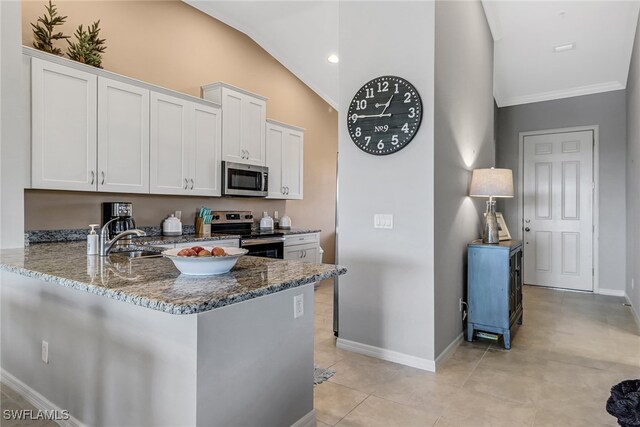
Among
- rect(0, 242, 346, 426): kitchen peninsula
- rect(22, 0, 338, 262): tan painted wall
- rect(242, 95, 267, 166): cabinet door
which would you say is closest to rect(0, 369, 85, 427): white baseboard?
rect(0, 242, 346, 426): kitchen peninsula

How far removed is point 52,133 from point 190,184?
→ 1318 millimetres

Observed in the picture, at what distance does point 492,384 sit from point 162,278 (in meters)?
2.23

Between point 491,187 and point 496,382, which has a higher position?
point 491,187

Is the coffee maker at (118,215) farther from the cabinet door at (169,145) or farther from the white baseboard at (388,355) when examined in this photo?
the white baseboard at (388,355)

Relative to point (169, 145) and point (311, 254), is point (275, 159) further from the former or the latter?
point (169, 145)

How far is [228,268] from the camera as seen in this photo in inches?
66.3

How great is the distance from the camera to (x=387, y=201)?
2930 millimetres

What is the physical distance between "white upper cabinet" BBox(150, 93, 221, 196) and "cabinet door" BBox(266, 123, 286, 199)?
89 cm

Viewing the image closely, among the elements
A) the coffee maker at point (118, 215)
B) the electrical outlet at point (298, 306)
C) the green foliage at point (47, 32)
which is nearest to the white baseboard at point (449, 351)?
the electrical outlet at point (298, 306)

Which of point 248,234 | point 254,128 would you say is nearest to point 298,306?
point 248,234

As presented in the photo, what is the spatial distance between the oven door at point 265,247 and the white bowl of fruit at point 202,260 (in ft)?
7.93

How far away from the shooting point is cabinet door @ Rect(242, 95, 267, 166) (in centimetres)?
457

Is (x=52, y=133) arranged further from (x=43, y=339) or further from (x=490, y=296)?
(x=490, y=296)

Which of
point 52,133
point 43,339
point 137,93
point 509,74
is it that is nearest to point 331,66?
point 509,74
